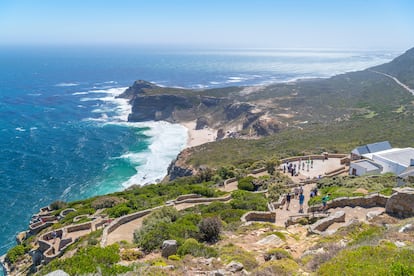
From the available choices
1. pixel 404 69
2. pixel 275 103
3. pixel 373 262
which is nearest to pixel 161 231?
pixel 373 262

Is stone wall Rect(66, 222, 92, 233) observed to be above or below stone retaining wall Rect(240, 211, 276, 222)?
below

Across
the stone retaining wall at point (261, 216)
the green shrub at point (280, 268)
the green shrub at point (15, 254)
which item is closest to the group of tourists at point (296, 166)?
the stone retaining wall at point (261, 216)

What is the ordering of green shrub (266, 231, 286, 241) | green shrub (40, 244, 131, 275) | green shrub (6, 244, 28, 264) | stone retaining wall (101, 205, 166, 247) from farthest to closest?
green shrub (6, 244, 28, 264) → stone retaining wall (101, 205, 166, 247) → green shrub (266, 231, 286, 241) → green shrub (40, 244, 131, 275)

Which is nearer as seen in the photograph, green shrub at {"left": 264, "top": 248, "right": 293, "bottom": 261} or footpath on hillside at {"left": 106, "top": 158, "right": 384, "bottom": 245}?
green shrub at {"left": 264, "top": 248, "right": 293, "bottom": 261}

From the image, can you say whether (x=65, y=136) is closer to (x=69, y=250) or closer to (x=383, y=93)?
(x=69, y=250)

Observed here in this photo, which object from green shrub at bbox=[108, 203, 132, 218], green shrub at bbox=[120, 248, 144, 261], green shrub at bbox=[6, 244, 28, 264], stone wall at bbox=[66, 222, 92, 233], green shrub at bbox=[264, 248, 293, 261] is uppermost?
green shrub at bbox=[264, 248, 293, 261]

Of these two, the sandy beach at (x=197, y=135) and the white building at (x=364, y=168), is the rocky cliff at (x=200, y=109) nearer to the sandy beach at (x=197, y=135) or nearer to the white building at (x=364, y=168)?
the sandy beach at (x=197, y=135)

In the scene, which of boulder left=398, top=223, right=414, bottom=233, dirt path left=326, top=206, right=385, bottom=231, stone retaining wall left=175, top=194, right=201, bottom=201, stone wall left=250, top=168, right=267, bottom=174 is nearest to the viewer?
boulder left=398, top=223, right=414, bottom=233

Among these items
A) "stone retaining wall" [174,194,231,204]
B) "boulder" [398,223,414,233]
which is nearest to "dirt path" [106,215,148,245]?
"stone retaining wall" [174,194,231,204]

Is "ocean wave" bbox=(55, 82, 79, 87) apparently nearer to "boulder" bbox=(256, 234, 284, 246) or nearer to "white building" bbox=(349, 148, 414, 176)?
"white building" bbox=(349, 148, 414, 176)
